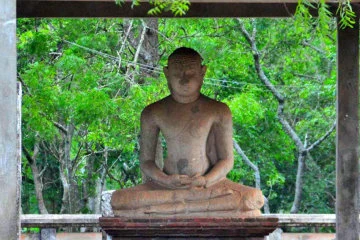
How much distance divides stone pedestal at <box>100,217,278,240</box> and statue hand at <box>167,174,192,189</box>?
0.54 m

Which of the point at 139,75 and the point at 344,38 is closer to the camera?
the point at 344,38

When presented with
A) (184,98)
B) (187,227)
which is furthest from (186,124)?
(187,227)

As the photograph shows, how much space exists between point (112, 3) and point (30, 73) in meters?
5.83

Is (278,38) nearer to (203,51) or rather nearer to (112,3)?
(203,51)

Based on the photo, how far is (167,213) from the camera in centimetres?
1285

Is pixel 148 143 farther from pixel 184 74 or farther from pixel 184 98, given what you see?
pixel 184 74

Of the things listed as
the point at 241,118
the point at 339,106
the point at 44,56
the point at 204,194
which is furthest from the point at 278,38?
the point at 204,194

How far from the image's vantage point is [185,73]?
13.6m

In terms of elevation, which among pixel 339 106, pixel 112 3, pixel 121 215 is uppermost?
pixel 112 3

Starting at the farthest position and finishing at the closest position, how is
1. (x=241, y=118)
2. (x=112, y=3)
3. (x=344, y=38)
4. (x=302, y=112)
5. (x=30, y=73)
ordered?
(x=302, y=112) → (x=241, y=118) → (x=30, y=73) → (x=344, y=38) → (x=112, y=3)

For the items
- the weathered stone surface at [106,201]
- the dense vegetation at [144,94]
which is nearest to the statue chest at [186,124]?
the weathered stone surface at [106,201]

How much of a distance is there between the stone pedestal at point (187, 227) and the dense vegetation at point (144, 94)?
5455mm

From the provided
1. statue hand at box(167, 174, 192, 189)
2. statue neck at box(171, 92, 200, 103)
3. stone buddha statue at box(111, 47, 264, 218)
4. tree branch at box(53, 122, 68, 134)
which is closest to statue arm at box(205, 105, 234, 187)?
stone buddha statue at box(111, 47, 264, 218)

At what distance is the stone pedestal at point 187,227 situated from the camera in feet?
41.3
